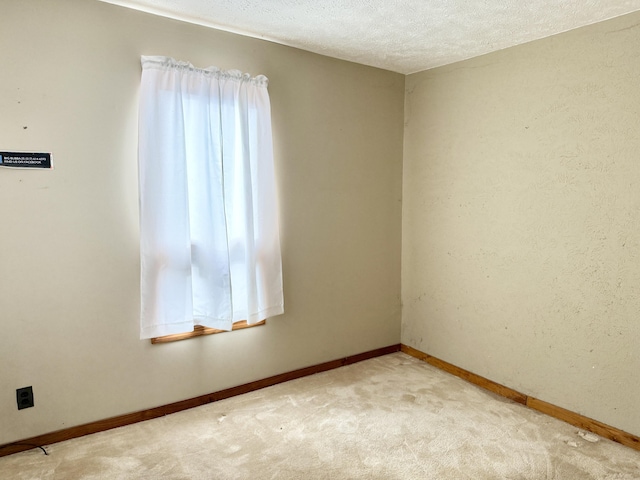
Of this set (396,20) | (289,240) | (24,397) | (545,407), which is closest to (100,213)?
(24,397)

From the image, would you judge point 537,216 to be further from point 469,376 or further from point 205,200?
point 205,200

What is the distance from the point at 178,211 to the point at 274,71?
Result: 4.04ft

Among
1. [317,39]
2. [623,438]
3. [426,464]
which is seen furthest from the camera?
[317,39]

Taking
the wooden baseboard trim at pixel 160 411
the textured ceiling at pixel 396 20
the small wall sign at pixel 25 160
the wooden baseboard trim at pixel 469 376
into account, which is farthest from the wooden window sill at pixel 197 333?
the textured ceiling at pixel 396 20

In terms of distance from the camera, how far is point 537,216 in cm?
281

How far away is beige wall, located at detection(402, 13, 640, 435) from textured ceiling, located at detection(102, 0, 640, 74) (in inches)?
7.6

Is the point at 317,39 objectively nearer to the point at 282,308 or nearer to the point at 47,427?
the point at 282,308

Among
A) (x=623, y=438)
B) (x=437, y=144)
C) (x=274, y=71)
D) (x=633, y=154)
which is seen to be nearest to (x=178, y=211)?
(x=274, y=71)

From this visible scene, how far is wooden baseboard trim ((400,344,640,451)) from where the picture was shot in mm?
A: 2432

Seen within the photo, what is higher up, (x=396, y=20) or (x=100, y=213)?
(x=396, y=20)

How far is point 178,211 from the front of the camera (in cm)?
256

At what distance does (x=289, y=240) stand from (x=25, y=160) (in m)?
1.68

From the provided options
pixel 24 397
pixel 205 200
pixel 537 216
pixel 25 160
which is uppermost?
pixel 25 160

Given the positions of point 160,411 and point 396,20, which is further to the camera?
point 160,411
